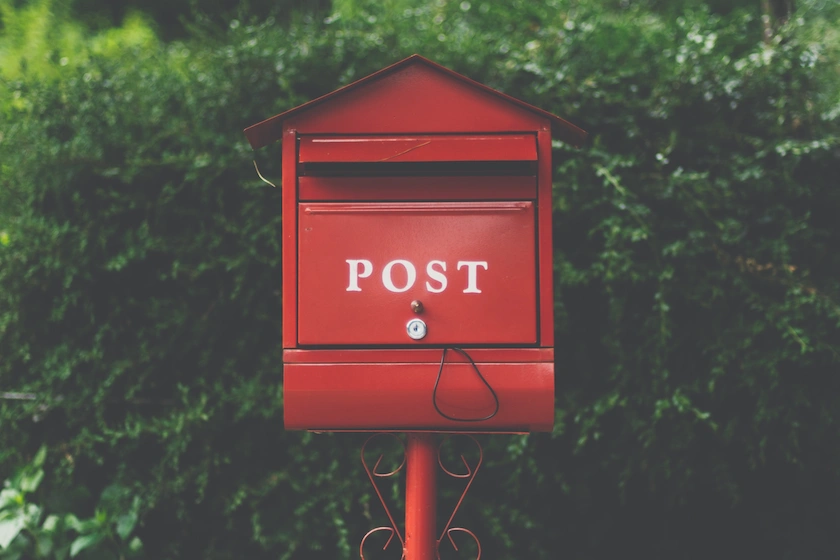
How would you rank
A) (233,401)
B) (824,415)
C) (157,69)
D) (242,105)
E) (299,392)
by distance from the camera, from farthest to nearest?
1. (157,69)
2. (242,105)
3. (233,401)
4. (824,415)
5. (299,392)

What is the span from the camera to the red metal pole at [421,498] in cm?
148

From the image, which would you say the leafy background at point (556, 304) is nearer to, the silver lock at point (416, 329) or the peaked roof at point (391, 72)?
the peaked roof at point (391, 72)

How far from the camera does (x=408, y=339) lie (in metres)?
1.38

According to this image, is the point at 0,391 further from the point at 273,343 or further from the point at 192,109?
the point at 192,109

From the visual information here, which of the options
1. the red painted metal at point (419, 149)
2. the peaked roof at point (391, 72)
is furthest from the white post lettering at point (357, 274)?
the peaked roof at point (391, 72)

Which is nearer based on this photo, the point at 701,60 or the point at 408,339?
the point at 408,339

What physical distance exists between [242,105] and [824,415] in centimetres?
258

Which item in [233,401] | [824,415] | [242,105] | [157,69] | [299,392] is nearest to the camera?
[299,392]

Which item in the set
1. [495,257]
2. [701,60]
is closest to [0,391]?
[495,257]

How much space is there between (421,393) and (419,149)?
0.57 m

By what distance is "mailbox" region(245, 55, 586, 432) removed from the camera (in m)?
1.37

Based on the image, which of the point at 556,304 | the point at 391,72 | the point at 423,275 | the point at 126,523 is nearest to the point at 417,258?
the point at 423,275

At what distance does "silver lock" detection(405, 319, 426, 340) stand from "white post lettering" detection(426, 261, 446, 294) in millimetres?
80

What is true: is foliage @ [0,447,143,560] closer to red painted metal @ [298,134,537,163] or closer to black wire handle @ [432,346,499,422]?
black wire handle @ [432,346,499,422]
